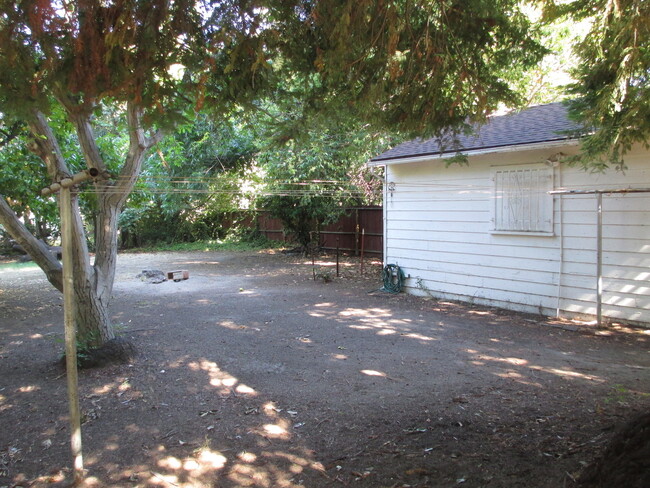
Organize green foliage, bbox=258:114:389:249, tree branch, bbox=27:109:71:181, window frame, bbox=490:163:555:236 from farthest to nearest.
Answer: green foliage, bbox=258:114:389:249
window frame, bbox=490:163:555:236
tree branch, bbox=27:109:71:181

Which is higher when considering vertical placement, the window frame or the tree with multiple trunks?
the tree with multiple trunks

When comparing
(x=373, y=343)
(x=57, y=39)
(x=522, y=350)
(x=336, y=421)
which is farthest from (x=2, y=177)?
(x=522, y=350)

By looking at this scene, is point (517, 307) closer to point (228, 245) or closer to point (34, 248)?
point (34, 248)

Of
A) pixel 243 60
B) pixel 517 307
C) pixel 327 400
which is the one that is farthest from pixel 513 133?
pixel 327 400

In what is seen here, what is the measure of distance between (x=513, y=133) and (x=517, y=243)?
2.03 m

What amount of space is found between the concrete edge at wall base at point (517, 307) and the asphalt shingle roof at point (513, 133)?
9.33 feet

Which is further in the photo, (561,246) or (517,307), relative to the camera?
(517,307)

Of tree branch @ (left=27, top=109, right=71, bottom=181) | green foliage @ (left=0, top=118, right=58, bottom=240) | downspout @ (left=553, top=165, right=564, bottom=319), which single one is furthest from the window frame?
green foliage @ (left=0, top=118, right=58, bottom=240)

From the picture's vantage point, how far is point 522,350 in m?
6.12

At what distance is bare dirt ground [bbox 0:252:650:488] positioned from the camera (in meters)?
3.16

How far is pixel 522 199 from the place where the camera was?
831cm

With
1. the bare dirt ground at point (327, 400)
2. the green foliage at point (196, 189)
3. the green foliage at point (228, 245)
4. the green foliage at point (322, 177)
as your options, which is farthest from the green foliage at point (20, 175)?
the green foliage at point (228, 245)

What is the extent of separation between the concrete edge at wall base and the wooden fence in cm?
563

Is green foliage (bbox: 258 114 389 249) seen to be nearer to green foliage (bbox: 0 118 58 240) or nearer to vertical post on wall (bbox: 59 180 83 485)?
green foliage (bbox: 0 118 58 240)
